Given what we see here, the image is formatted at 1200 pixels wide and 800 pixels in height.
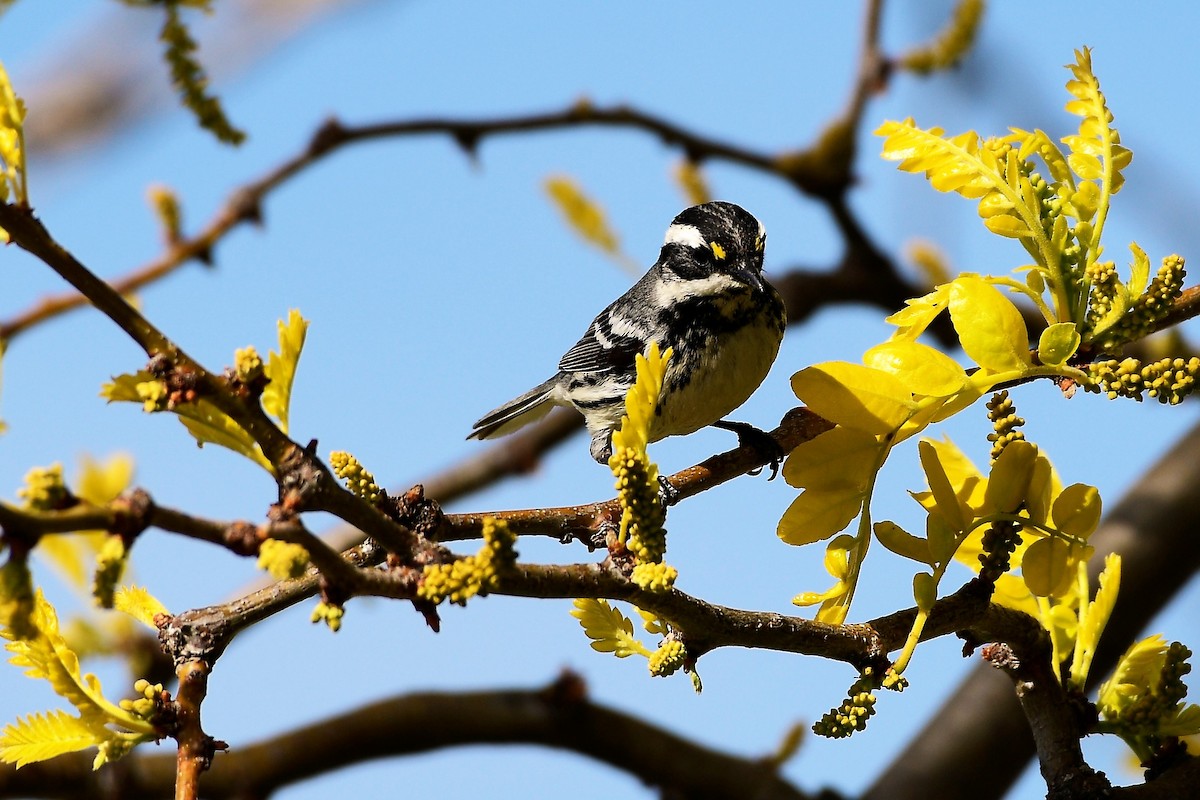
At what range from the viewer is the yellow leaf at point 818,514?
1511 millimetres

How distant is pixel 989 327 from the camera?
1405 mm

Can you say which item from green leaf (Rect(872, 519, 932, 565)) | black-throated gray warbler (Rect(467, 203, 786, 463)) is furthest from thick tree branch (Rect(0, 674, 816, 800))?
green leaf (Rect(872, 519, 932, 565))

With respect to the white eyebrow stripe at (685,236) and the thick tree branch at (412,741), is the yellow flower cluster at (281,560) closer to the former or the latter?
the thick tree branch at (412,741)

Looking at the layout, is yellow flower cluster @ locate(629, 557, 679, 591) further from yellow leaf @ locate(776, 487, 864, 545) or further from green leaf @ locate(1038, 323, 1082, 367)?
green leaf @ locate(1038, 323, 1082, 367)

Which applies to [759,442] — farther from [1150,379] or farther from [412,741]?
[412,741]

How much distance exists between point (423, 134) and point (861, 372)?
244 centimetres

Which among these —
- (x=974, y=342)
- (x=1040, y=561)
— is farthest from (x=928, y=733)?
(x=974, y=342)

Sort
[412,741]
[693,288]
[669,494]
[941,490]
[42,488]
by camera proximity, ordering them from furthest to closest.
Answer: [693,288], [412,741], [669,494], [941,490], [42,488]

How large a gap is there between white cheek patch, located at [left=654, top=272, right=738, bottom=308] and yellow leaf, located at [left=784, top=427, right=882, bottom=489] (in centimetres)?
221

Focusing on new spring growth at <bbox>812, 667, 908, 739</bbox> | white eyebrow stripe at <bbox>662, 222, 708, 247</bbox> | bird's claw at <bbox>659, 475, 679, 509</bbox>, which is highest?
white eyebrow stripe at <bbox>662, 222, 708, 247</bbox>

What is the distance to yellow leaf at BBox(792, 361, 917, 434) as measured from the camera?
1.40 m

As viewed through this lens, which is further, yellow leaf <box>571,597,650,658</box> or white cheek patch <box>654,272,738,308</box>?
white cheek patch <box>654,272,738,308</box>

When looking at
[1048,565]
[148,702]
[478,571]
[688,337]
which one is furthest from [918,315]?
[688,337]

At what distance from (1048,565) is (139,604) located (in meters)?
1.15
